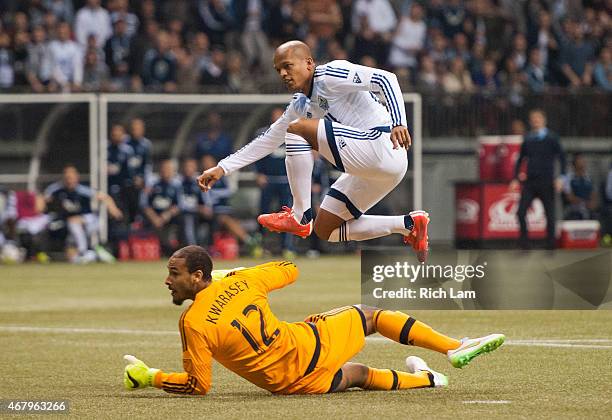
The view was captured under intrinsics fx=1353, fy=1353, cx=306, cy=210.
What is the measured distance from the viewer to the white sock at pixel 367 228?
33.8 ft

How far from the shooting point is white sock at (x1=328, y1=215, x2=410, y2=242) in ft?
33.8

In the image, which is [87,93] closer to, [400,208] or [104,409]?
[400,208]

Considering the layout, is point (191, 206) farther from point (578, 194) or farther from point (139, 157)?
point (578, 194)

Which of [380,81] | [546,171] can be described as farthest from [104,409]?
[546,171]

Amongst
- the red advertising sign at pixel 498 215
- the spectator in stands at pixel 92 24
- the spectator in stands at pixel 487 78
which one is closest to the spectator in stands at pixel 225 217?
the spectator in stands at pixel 92 24

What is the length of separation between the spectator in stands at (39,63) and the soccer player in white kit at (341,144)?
12228 mm

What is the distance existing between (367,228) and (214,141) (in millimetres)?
11921

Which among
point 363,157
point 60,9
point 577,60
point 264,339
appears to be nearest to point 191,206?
point 60,9

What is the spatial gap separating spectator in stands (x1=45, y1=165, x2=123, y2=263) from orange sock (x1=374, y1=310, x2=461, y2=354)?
13355mm

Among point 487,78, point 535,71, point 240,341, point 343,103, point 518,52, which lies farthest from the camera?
point 518,52

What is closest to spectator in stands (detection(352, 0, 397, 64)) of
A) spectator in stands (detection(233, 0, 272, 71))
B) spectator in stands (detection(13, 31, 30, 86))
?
spectator in stands (detection(233, 0, 272, 71))

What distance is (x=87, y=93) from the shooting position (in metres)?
21.9

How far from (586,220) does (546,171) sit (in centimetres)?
327

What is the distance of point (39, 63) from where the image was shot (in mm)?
22109
